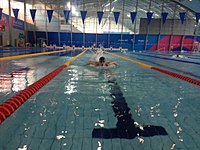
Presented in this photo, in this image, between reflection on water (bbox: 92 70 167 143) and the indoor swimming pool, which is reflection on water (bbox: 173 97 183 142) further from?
reflection on water (bbox: 92 70 167 143)

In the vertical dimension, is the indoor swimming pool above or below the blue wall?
below

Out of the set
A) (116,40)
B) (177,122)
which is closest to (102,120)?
(177,122)

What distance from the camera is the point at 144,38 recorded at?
22672 mm

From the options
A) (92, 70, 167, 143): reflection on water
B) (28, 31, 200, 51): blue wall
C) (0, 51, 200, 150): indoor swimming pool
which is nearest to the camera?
Result: (0, 51, 200, 150): indoor swimming pool

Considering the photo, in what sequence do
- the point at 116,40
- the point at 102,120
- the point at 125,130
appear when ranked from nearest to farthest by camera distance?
the point at 125,130 → the point at 102,120 → the point at 116,40

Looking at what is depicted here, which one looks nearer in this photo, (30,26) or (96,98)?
(96,98)

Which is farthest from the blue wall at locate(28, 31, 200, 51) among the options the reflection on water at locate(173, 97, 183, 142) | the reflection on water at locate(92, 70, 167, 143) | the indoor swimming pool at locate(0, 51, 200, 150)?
the reflection on water at locate(92, 70, 167, 143)

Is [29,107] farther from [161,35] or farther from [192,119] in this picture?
[161,35]

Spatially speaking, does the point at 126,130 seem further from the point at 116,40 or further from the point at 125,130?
the point at 116,40

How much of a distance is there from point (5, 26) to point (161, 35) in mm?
18638

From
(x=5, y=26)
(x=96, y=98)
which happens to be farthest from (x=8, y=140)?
(x=5, y=26)

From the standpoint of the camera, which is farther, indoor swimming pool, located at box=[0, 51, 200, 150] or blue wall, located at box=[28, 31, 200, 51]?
blue wall, located at box=[28, 31, 200, 51]

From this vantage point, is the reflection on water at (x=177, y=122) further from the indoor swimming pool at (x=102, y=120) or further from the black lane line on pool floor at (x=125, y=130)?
the black lane line on pool floor at (x=125, y=130)

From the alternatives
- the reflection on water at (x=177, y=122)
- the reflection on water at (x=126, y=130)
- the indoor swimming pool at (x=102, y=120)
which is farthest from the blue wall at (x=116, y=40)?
the reflection on water at (x=126, y=130)
